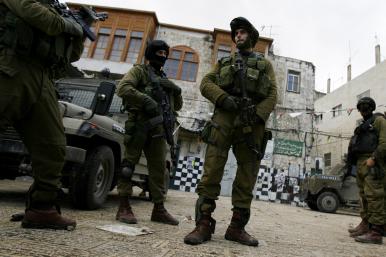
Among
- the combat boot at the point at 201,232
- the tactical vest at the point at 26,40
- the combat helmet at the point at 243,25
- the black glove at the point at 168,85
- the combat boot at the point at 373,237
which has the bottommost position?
the combat boot at the point at 201,232

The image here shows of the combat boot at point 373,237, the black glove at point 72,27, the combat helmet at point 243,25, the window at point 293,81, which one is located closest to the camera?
the black glove at point 72,27

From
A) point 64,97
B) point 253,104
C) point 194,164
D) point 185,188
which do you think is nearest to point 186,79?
point 194,164

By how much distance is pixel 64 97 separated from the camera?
4.32 m

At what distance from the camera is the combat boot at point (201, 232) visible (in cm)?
241

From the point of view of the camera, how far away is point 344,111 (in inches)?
875

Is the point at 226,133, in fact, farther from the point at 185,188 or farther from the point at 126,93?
the point at 185,188

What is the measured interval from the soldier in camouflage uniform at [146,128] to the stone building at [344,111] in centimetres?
1678

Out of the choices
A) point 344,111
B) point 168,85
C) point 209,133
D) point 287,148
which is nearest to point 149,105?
point 168,85

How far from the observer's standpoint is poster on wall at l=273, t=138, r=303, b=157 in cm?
1791

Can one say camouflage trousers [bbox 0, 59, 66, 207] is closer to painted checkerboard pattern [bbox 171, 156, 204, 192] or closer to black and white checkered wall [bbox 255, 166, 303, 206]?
painted checkerboard pattern [bbox 171, 156, 204, 192]

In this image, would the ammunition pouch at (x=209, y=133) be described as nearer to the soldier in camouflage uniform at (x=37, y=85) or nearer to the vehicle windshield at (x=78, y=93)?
the soldier in camouflage uniform at (x=37, y=85)

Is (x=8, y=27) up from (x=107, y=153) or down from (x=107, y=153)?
up

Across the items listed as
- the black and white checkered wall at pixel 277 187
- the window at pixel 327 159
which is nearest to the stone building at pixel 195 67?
the black and white checkered wall at pixel 277 187

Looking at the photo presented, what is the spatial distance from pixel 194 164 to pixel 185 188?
1419mm
